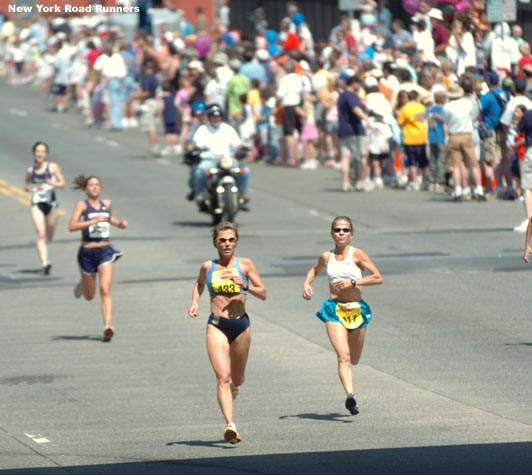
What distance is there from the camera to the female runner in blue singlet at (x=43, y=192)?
77.7 feet

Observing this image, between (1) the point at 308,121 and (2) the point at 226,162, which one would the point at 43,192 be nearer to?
(2) the point at 226,162

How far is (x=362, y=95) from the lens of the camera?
32.3 metres

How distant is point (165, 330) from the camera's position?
18.9m

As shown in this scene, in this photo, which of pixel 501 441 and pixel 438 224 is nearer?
pixel 501 441

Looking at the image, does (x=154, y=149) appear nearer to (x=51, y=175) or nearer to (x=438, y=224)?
(x=438, y=224)

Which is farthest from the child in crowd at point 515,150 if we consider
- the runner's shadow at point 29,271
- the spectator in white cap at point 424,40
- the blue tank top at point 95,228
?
the blue tank top at point 95,228

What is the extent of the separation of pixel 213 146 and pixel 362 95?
519 centimetres

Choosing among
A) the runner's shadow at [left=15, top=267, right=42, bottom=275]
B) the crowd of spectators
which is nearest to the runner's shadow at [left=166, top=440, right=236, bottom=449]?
the runner's shadow at [left=15, top=267, right=42, bottom=275]

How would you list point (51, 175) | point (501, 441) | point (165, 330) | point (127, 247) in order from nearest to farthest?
point (501, 441) → point (165, 330) → point (51, 175) → point (127, 247)

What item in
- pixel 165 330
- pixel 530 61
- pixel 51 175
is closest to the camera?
pixel 165 330

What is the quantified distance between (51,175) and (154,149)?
1484 cm

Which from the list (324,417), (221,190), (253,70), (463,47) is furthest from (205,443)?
(253,70)

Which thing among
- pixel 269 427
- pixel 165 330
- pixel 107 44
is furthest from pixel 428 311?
pixel 107 44

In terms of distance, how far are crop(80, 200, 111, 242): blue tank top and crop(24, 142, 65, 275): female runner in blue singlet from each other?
176 inches
